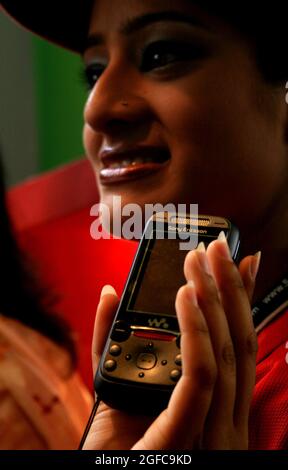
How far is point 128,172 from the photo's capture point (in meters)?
0.56

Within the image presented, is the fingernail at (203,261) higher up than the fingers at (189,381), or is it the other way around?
the fingernail at (203,261)

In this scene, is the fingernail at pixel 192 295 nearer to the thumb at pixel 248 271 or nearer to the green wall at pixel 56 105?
the thumb at pixel 248 271

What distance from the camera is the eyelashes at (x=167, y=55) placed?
0.55m

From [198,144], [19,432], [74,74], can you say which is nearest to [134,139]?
[198,144]

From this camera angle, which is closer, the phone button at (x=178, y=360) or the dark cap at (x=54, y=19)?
the phone button at (x=178, y=360)

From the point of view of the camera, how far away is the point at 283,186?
1.91 ft

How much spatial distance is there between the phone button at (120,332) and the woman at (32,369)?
44cm

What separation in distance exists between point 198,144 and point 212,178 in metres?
0.03

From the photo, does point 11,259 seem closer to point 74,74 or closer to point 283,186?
point 74,74

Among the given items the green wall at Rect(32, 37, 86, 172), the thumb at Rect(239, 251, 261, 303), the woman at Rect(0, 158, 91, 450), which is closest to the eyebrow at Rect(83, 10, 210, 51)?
the thumb at Rect(239, 251, 261, 303)

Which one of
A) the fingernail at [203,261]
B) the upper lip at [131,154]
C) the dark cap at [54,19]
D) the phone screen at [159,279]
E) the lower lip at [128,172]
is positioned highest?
the dark cap at [54,19]

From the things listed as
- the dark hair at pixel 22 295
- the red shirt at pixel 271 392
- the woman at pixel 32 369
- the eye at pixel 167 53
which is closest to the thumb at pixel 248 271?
the red shirt at pixel 271 392

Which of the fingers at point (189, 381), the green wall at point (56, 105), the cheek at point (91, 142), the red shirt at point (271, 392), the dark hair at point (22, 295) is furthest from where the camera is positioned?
the green wall at point (56, 105)

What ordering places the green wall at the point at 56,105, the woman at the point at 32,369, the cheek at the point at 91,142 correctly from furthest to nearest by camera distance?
1. the green wall at the point at 56,105
2. the woman at the point at 32,369
3. the cheek at the point at 91,142
